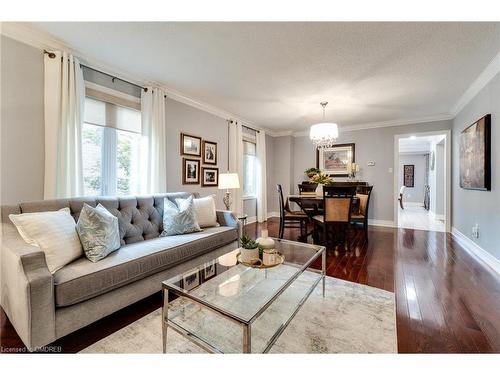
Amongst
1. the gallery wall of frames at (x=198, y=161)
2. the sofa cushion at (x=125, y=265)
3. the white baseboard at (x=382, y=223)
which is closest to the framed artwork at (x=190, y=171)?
the gallery wall of frames at (x=198, y=161)

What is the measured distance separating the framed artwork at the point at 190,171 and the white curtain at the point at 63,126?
4.90 ft

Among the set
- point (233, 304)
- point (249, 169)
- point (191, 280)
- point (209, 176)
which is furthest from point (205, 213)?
point (249, 169)

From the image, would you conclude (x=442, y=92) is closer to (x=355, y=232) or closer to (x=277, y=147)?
(x=355, y=232)

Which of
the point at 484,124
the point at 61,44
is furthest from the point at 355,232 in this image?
the point at 61,44

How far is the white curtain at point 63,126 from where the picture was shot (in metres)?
2.21

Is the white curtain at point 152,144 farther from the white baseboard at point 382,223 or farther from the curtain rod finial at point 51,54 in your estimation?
the white baseboard at point 382,223

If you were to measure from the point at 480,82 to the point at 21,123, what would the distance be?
5.32 meters

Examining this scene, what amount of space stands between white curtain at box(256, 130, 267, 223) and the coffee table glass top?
347 cm

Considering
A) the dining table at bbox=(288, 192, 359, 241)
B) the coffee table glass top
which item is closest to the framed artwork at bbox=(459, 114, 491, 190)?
the dining table at bbox=(288, 192, 359, 241)

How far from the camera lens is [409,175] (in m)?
9.14

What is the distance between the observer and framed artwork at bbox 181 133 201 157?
367 centimetres

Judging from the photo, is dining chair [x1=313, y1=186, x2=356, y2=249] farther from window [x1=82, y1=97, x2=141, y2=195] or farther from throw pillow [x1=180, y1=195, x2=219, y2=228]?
window [x1=82, y1=97, x2=141, y2=195]
